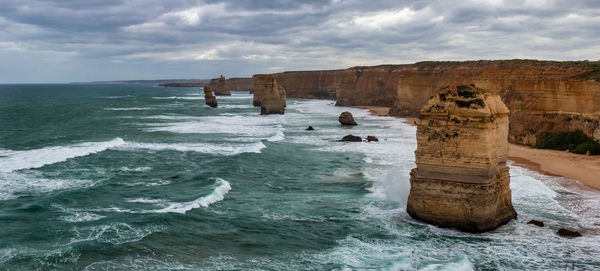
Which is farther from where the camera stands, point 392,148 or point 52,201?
point 392,148

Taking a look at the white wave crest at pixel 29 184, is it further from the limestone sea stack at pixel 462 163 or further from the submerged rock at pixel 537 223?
the submerged rock at pixel 537 223

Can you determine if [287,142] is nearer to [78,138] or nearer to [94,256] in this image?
[78,138]

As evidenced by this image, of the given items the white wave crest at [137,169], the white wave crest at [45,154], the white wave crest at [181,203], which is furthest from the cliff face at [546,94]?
the white wave crest at [45,154]

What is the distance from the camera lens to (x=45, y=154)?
29.2 m

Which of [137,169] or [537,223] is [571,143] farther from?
[137,169]

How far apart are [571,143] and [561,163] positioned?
16.7 feet

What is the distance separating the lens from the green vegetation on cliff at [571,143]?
→ 28.6 m

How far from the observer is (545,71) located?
110ft

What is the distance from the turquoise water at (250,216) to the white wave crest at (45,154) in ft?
0.35

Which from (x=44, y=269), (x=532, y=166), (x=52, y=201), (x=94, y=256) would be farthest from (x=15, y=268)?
(x=532, y=166)

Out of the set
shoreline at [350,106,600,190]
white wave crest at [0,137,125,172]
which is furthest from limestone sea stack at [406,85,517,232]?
white wave crest at [0,137,125,172]

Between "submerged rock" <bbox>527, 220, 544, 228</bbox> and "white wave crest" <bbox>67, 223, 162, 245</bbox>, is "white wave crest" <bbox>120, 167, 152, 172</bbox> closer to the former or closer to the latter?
"white wave crest" <bbox>67, 223, 162, 245</bbox>

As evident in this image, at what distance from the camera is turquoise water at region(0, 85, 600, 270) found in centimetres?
1297

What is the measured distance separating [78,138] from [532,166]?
99.8 feet
